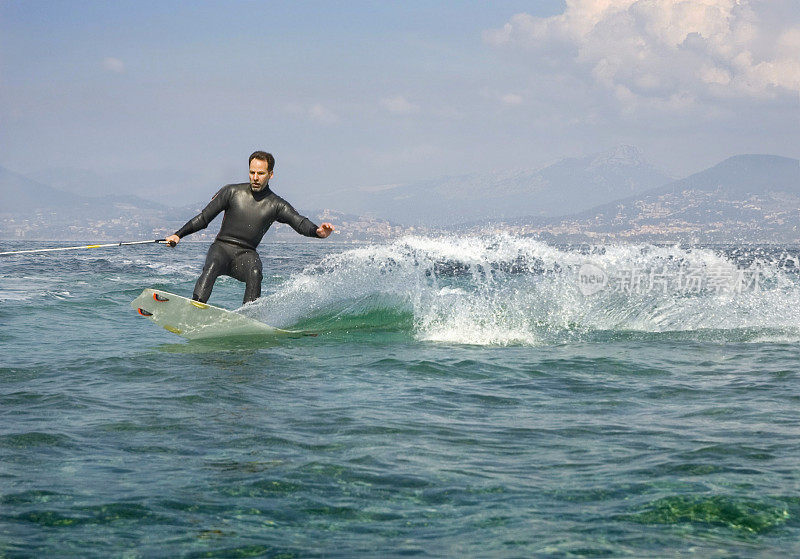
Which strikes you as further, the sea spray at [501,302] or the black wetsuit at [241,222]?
the sea spray at [501,302]

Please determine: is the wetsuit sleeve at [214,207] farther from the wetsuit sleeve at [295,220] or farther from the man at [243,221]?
the wetsuit sleeve at [295,220]

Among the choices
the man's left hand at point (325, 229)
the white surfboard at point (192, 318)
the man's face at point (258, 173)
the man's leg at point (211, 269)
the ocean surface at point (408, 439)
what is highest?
the man's face at point (258, 173)

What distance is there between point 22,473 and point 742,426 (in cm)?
519

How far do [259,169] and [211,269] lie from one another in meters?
1.46

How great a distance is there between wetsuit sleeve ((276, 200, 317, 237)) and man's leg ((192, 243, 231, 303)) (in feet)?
2.94

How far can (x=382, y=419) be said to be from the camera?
6.86m

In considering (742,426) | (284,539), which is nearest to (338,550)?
(284,539)

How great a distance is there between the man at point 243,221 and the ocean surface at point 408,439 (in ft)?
2.39

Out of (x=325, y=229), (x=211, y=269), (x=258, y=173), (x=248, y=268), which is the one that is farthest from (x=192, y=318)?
(x=325, y=229)

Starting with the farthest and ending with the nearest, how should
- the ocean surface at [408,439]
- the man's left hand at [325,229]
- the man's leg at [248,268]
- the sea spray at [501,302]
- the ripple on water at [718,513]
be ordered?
the sea spray at [501,302] < the man's leg at [248,268] < the man's left hand at [325,229] < the ripple on water at [718,513] < the ocean surface at [408,439]

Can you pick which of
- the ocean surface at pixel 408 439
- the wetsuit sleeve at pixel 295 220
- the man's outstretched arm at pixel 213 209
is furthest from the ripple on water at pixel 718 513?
the man's outstretched arm at pixel 213 209

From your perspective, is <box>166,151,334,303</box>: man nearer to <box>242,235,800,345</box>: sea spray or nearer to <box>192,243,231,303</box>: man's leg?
<box>192,243,231,303</box>: man's leg

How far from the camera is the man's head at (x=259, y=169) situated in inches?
436

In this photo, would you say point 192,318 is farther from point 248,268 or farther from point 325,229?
point 325,229
